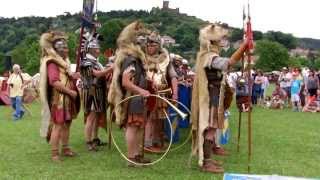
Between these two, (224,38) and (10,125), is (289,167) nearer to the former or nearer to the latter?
(224,38)

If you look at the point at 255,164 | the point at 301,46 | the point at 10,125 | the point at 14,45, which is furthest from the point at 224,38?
the point at 301,46

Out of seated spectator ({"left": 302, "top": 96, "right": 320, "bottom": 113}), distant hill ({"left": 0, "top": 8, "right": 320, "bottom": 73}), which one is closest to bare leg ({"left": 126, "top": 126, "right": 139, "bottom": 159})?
seated spectator ({"left": 302, "top": 96, "right": 320, "bottom": 113})

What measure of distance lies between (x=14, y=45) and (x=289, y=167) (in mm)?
84807

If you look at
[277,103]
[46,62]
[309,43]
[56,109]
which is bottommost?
[277,103]

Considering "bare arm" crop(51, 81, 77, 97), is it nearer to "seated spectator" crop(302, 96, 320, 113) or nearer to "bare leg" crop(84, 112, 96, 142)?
"bare leg" crop(84, 112, 96, 142)

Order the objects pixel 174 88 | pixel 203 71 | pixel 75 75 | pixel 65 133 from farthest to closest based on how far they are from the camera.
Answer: pixel 174 88 → pixel 65 133 → pixel 75 75 → pixel 203 71

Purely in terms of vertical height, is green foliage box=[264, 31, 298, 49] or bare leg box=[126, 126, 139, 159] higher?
green foliage box=[264, 31, 298, 49]

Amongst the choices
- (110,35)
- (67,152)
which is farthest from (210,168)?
(110,35)

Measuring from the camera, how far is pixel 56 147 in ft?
28.2

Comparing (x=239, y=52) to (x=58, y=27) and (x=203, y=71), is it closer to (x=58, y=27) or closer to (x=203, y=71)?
(x=203, y=71)

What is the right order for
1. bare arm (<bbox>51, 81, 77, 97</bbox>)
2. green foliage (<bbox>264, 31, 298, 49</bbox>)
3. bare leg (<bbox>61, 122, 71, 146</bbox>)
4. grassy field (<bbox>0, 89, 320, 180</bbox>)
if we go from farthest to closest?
green foliage (<bbox>264, 31, 298, 49</bbox>) < bare leg (<bbox>61, 122, 71, 146</bbox>) < bare arm (<bbox>51, 81, 77, 97</bbox>) < grassy field (<bbox>0, 89, 320, 180</bbox>)

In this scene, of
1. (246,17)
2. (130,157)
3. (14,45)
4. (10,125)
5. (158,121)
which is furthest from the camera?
(14,45)

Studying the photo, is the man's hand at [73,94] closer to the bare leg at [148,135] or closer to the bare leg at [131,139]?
the bare leg at [131,139]

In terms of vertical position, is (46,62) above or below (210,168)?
above
